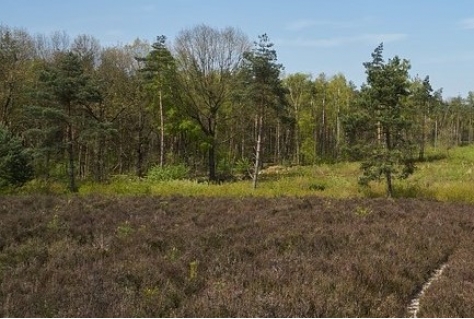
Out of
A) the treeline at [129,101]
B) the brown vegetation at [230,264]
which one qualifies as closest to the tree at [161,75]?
the treeline at [129,101]

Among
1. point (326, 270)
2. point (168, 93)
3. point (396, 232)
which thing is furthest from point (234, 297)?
point (168, 93)

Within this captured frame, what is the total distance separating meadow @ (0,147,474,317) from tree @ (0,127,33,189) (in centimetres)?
1087

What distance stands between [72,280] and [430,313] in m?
5.07

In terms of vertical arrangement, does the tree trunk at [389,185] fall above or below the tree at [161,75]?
below

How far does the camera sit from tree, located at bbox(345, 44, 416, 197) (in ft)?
76.4

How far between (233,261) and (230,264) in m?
0.08

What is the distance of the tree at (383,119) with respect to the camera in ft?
76.4

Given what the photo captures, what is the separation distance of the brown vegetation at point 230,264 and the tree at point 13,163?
1271 centimetres

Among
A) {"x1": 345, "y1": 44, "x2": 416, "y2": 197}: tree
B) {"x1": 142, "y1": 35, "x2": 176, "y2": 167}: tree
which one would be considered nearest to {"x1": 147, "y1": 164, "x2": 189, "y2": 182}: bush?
{"x1": 142, "y1": 35, "x2": 176, "y2": 167}: tree

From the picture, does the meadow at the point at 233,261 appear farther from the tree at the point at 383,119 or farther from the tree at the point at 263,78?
the tree at the point at 263,78

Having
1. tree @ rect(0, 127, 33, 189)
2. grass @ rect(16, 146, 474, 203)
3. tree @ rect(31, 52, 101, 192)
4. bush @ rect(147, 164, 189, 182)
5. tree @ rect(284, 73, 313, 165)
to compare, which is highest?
tree @ rect(284, 73, 313, 165)

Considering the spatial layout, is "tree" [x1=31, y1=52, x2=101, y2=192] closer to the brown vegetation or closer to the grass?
the grass

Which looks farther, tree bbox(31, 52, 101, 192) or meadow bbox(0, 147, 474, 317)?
tree bbox(31, 52, 101, 192)

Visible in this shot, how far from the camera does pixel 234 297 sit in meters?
6.15
